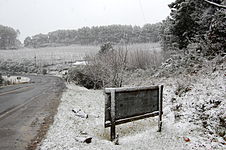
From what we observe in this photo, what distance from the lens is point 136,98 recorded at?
196 inches

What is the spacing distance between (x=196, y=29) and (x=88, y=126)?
487 inches

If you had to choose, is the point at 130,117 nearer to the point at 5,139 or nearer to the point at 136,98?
the point at 136,98

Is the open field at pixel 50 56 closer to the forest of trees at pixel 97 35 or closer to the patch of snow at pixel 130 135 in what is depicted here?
the forest of trees at pixel 97 35

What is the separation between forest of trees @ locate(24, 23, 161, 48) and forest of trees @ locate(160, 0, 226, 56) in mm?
26782

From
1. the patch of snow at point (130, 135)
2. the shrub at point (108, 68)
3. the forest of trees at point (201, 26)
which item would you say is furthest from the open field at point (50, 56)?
the patch of snow at point (130, 135)

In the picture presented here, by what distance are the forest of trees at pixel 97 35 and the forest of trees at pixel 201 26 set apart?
26.8 meters

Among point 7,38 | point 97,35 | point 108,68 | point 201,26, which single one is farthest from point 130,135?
point 7,38

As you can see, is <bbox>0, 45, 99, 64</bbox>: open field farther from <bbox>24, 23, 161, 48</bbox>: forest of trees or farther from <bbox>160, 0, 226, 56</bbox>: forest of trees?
<bbox>160, 0, 226, 56</bbox>: forest of trees

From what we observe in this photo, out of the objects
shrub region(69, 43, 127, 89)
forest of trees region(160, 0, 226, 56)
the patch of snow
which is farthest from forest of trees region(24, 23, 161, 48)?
the patch of snow

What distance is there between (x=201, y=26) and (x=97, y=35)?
47.1 meters

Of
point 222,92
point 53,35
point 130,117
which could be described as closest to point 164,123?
point 130,117

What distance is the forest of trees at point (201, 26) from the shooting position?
10.4 m

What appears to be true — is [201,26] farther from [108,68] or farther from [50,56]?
[50,56]

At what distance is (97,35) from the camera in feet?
187
